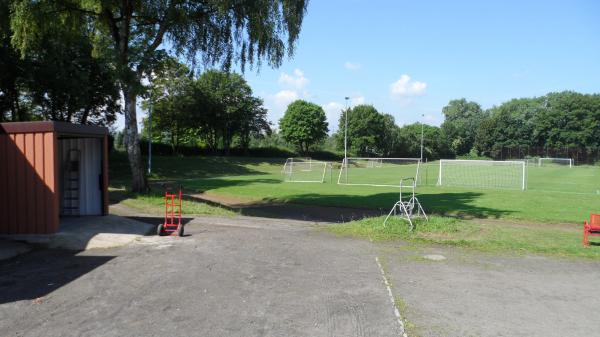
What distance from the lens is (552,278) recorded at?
8156 millimetres

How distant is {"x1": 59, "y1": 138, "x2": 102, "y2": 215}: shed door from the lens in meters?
13.0

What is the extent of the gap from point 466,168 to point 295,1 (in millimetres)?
34503

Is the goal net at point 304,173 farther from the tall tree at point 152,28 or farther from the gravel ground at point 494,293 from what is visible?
the gravel ground at point 494,293

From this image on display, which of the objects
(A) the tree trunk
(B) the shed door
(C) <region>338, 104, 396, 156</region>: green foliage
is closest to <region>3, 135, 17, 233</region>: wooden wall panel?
(B) the shed door

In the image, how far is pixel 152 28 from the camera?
1956 centimetres

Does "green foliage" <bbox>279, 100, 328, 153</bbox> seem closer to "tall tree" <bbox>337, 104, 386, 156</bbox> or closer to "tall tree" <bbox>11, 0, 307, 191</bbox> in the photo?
"tall tree" <bbox>337, 104, 386, 156</bbox>

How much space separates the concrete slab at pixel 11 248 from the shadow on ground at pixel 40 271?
7.7 inches

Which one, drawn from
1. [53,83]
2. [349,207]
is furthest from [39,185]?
[53,83]

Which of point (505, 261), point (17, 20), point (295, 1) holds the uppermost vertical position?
point (295, 1)

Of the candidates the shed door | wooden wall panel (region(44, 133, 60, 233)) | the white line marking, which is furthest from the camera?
the shed door

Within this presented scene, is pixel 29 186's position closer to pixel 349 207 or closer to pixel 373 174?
pixel 349 207

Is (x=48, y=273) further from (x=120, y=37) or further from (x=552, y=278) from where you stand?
(x=120, y=37)

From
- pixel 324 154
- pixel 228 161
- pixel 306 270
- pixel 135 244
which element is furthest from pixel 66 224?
pixel 324 154

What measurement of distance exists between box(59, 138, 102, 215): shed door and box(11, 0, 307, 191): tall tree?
147 inches
